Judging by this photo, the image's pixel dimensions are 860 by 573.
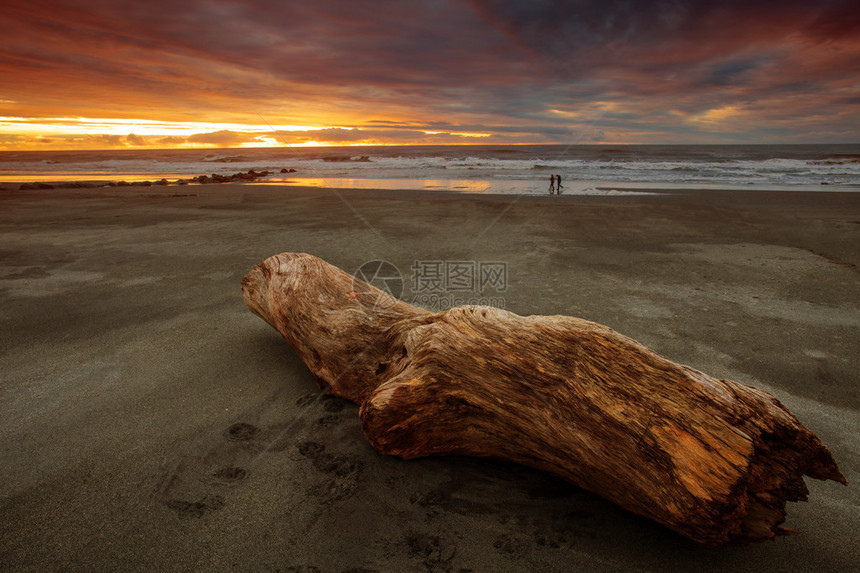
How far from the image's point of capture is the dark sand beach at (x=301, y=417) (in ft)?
6.52

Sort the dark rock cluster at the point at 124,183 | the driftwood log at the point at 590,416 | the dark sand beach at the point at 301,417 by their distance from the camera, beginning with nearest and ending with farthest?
1. the driftwood log at the point at 590,416
2. the dark sand beach at the point at 301,417
3. the dark rock cluster at the point at 124,183

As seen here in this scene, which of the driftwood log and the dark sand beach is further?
the dark sand beach

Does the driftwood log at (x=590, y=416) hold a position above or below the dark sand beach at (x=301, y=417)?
above

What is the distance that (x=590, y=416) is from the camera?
6.92 feet

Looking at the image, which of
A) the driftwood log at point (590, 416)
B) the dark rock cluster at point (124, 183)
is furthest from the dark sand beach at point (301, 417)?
the dark rock cluster at point (124, 183)

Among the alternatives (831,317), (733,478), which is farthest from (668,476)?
(831,317)

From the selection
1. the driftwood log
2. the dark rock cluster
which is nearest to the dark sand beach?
the driftwood log

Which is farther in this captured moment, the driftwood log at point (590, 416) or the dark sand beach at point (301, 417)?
the dark sand beach at point (301, 417)

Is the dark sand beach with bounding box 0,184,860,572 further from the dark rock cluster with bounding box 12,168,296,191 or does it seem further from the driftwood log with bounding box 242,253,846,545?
the dark rock cluster with bounding box 12,168,296,191

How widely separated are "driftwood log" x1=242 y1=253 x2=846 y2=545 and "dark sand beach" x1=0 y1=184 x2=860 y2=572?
0.69ft

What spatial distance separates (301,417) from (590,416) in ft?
6.36

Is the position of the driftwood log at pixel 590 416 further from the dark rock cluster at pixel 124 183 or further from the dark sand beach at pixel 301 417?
the dark rock cluster at pixel 124 183

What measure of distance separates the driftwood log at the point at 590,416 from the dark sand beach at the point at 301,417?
0.21m

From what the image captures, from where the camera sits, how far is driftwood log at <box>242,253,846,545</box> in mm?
1787
